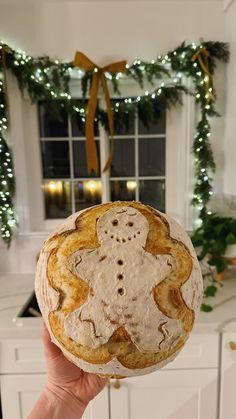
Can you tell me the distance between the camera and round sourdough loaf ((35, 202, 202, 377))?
0.49m

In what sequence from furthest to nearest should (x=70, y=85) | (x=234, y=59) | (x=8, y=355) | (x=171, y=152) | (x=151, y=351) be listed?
1. (x=171, y=152)
2. (x=70, y=85)
3. (x=234, y=59)
4. (x=8, y=355)
5. (x=151, y=351)

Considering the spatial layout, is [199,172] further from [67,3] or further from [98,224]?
[98,224]

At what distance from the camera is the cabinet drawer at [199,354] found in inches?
50.8

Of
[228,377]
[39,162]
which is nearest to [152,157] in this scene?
[39,162]

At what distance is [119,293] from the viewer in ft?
1.61

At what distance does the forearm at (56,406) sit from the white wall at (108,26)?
1.57 metres

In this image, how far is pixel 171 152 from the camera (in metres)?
1.89

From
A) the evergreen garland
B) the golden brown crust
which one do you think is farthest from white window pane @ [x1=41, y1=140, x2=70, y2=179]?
the golden brown crust

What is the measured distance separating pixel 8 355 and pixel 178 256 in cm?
109

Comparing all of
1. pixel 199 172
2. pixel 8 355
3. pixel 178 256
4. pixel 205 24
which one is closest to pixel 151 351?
pixel 178 256

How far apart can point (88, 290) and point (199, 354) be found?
1.01 m

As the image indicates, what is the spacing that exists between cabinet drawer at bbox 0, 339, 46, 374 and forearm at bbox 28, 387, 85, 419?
0.60 m

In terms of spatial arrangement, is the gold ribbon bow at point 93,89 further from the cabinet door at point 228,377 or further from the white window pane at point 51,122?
the cabinet door at point 228,377

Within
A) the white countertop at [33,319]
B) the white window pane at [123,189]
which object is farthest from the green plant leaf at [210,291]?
the white window pane at [123,189]
